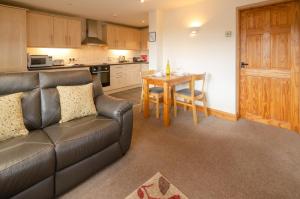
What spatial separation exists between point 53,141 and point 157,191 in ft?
3.28

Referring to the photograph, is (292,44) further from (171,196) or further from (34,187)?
(34,187)

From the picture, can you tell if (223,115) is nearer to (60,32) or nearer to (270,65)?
(270,65)

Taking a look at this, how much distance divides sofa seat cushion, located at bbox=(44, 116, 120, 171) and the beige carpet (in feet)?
1.04

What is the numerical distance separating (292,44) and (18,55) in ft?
16.6

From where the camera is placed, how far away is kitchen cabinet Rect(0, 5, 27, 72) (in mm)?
3729

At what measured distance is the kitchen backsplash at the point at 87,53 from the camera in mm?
5011

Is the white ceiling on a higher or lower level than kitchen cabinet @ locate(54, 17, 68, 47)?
higher

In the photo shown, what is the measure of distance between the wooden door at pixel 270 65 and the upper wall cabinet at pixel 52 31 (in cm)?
407

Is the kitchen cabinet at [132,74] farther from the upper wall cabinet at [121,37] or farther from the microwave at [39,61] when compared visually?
the microwave at [39,61]

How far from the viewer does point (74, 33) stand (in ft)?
16.7

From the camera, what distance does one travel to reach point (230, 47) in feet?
11.1

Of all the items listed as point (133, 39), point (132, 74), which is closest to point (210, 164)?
point (132, 74)

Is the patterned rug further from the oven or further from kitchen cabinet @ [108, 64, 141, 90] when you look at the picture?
kitchen cabinet @ [108, 64, 141, 90]

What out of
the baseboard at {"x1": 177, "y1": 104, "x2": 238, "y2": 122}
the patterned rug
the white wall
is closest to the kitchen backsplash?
the white wall
